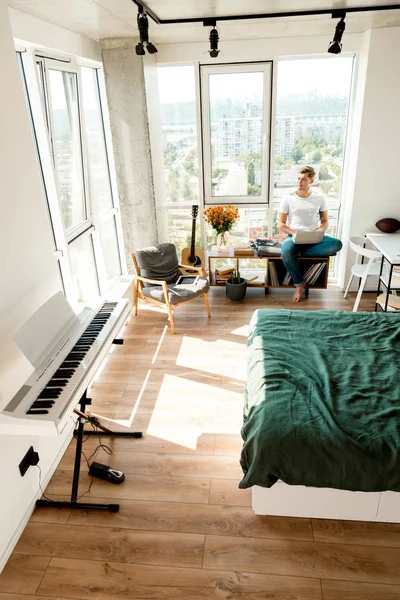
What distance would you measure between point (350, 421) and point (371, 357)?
751 mm

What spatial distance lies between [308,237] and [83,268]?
2599mm

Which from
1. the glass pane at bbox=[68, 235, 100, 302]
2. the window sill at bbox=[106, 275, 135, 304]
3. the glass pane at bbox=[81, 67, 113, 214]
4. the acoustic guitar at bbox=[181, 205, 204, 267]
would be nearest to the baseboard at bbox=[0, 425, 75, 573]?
the glass pane at bbox=[68, 235, 100, 302]

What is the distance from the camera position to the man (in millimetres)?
5297

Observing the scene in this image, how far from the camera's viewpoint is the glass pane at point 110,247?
5148 millimetres

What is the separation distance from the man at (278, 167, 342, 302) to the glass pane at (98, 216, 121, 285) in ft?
6.79

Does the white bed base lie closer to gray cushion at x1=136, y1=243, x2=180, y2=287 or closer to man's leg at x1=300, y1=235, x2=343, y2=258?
gray cushion at x1=136, y1=243, x2=180, y2=287

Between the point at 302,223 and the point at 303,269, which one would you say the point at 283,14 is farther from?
the point at 303,269

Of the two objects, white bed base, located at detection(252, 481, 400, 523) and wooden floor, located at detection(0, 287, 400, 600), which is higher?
white bed base, located at detection(252, 481, 400, 523)

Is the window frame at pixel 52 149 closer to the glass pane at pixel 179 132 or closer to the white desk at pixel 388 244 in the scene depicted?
the glass pane at pixel 179 132

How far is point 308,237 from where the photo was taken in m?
5.20

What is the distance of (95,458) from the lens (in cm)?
317

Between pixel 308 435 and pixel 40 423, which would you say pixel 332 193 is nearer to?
pixel 308 435

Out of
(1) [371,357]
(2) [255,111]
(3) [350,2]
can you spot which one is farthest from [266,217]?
(1) [371,357]

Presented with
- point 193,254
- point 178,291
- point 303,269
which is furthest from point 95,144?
point 303,269
